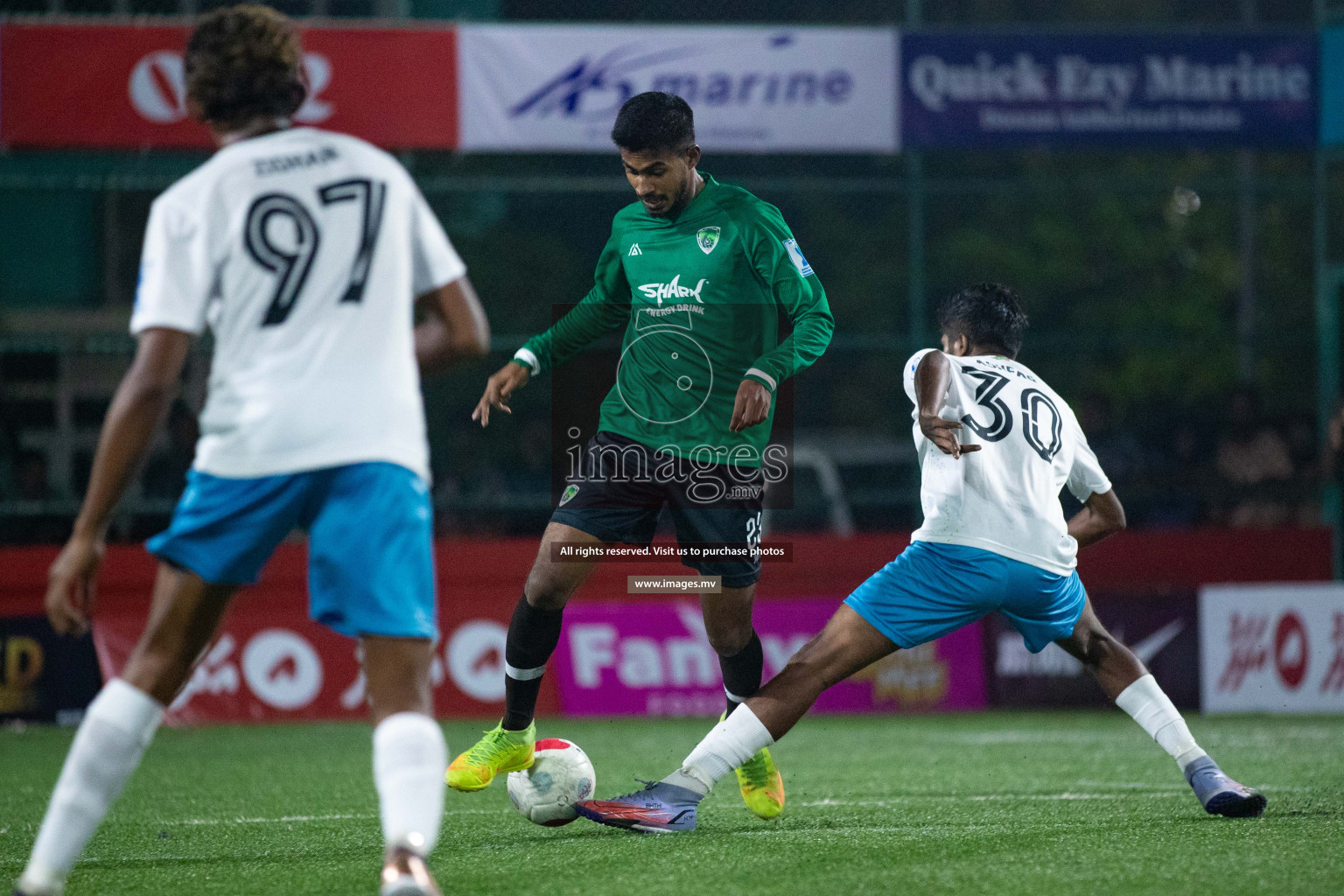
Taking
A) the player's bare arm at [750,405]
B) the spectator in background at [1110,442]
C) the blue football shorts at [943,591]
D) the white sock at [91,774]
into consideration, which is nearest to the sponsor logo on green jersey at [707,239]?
the player's bare arm at [750,405]

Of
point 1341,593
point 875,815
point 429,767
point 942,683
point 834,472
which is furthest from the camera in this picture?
point 834,472

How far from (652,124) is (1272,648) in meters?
7.97

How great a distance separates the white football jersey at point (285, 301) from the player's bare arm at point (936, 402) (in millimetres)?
2081

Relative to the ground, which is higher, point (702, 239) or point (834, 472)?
point (702, 239)

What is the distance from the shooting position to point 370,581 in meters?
3.62

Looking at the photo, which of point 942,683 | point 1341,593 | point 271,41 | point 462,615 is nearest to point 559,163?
point 462,615

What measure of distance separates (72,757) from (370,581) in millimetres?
751

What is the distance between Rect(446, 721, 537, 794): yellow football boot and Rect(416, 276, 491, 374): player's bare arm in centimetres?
236

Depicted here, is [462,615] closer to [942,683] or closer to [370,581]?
[942,683]

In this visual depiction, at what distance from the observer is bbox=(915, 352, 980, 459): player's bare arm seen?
205 inches

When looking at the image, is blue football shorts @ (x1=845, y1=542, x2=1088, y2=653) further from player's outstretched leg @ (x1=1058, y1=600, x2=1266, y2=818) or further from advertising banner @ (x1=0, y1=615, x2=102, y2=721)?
advertising banner @ (x1=0, y1=615, x2=102, y2=721)

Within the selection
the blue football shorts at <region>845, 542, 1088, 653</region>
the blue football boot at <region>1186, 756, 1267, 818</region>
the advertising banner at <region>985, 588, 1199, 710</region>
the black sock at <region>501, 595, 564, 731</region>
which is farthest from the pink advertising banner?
the blue football shorts at <region>845, 542, 1088, 653</region>

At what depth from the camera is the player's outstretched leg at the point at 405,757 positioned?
11.3ft

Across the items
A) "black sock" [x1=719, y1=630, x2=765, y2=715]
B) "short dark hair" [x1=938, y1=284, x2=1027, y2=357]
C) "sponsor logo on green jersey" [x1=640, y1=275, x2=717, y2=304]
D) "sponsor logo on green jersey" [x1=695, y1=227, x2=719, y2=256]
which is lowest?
"black sock" [x1=719, y1=630, x2=765, y2=715]
